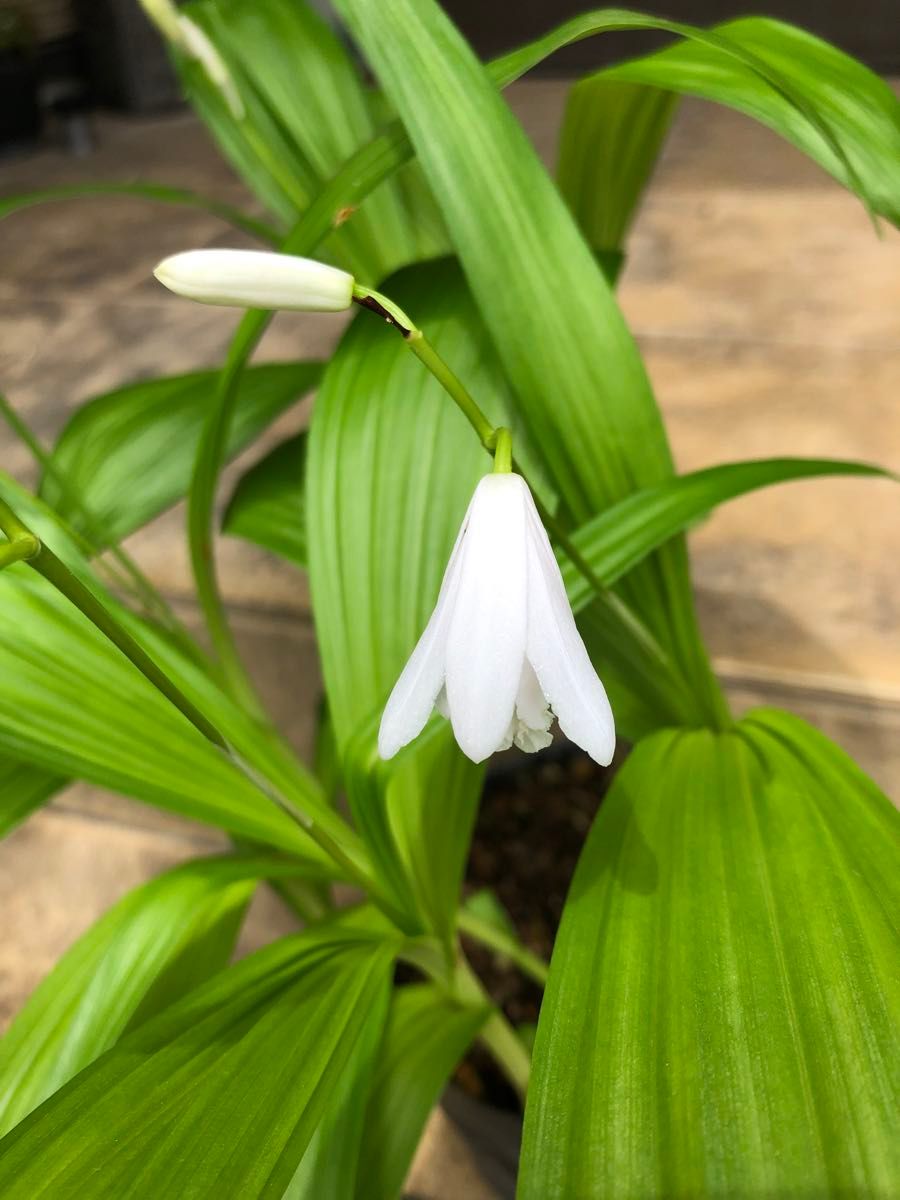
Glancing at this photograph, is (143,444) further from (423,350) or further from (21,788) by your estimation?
(423,350)

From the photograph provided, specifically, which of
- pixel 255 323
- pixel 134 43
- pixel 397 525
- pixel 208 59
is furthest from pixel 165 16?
pixel 134 43

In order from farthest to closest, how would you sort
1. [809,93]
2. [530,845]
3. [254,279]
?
[530,845], [809,93], [254,279]

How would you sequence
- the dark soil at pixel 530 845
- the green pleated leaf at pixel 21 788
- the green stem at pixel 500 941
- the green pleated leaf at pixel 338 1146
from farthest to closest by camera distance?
1. the dark soil at pixel 530 845
2. the green stem at pixel 500 941
3. the green pleated leaf at pixel 21 788
4. the green pleated leaf at pixel 338 1146

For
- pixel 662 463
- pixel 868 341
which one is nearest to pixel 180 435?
pixel 662 463

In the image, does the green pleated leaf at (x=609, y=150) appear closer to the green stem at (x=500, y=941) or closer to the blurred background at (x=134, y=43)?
the green stem at (x=500, y=941)

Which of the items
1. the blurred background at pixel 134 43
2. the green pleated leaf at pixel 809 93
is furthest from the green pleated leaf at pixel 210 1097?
the blurred background at pixel 134 43

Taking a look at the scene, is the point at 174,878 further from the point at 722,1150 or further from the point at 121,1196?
the point at 722,1150
